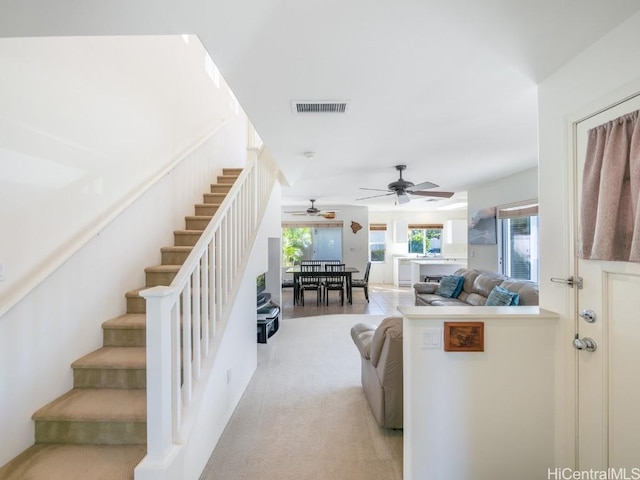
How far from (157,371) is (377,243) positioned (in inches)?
359

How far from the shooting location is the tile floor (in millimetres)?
6047

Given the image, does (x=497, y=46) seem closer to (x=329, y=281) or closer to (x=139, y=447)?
(x=139, y=447)

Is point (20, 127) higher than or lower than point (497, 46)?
lower

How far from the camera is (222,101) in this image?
448 centimetres

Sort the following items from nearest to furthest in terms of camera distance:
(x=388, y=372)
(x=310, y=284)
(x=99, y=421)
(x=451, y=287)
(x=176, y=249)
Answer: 1. (x=99, y=421)
2. (x=388, y=372)
3. (x=176, y=249)
4. (x=451, y=287)
5. (x=310, y=284)

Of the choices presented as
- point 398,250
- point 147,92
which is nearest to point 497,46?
point 147,92

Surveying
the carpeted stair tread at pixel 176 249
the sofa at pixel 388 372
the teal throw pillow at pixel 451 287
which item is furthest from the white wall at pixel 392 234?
the sofa at pixel 388 372

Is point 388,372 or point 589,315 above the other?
point 589,315

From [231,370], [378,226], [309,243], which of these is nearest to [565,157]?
[231,370]

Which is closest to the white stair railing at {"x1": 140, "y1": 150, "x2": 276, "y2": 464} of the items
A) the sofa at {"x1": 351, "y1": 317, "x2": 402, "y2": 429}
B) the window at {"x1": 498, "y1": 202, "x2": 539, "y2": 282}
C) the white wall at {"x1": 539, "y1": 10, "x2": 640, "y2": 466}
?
the sofa at {"x1": 351, "y1": 317, "x2": 402, "y2": 429}

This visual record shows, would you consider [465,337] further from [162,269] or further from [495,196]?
[495,196]

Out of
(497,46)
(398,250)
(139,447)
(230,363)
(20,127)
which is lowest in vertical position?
(139,447)

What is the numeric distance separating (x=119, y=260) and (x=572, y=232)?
3073 millimetres

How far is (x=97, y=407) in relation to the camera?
1760mm
